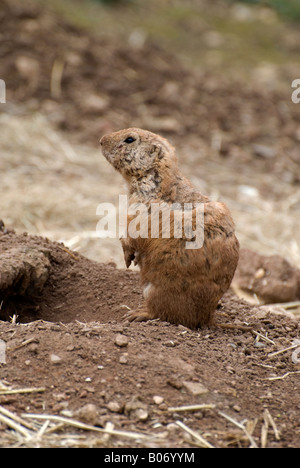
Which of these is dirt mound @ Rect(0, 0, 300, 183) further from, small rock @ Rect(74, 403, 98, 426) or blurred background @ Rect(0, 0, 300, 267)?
small rock @ Rect(74, 403, 98, 426)

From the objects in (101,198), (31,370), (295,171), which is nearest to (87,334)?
(31,370)

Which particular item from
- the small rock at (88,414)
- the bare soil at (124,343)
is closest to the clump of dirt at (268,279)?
the bare soil at (124,343)

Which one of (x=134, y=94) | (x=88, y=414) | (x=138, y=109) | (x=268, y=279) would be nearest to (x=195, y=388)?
(x=88, y=414)

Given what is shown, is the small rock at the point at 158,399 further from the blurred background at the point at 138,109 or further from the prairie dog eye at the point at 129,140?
the blurred background at the point at 138,109

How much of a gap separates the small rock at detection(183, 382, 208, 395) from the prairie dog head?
4.87 feet

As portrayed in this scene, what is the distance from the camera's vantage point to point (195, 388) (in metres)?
3.38

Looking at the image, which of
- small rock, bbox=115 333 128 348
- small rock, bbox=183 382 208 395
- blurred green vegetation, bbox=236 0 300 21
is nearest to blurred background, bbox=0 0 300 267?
blurred green vegetation, bbox=236 0 300 21

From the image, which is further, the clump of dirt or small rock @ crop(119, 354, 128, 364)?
the clump of dirt

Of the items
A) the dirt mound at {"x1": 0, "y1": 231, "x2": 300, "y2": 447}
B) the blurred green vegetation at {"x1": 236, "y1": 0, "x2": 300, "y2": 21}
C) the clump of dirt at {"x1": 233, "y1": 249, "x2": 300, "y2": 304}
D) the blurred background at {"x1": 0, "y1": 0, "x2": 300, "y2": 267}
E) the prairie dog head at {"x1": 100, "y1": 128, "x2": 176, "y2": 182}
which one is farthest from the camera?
the blurred green vegetation at {"x1": 236, "y1": 0, "x2": 300, "y2": 21}

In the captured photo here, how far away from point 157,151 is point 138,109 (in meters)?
6.20

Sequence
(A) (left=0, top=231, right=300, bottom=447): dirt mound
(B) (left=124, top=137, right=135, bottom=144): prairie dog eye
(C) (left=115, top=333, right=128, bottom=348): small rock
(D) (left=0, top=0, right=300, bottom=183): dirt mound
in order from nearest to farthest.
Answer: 1. (A) (left=0, top=231, right=300, bottom=447): dirt mound
2. (C) (left=115, top=333, right=128, bottom=348): small rock
3. (B) (left=124, top=137, right=135, bottom=144): prairie dog eye
4. (D) (left=0, top=0, right=300, bottom=183): dirt mound

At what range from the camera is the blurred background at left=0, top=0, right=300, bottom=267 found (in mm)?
7914

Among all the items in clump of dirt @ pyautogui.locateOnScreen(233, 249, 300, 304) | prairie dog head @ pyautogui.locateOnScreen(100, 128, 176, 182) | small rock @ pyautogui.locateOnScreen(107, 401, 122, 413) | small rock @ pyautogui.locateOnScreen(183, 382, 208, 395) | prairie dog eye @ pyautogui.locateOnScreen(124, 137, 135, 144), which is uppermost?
prairie dog eye @ pyautogui.locateOnScreen(124, 137, 135, 144)
